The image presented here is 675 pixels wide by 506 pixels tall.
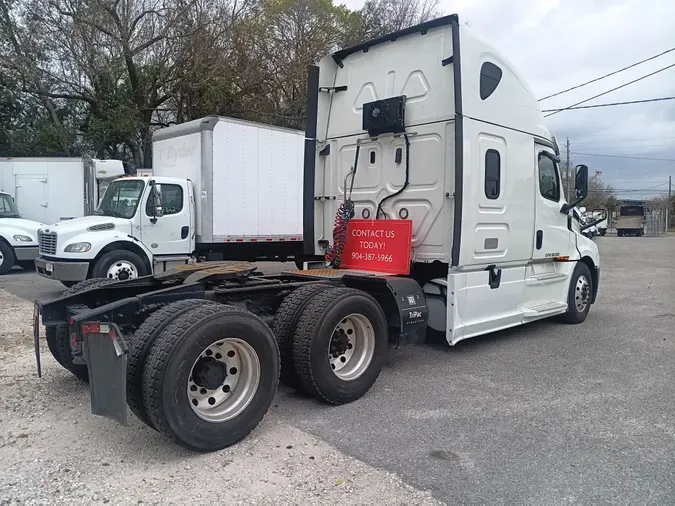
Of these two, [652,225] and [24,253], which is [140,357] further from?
[652,225]

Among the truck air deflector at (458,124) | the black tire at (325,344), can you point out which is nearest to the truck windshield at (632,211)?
the truck air deflector at (458,124)

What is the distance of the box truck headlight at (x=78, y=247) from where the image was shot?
9.66 metres

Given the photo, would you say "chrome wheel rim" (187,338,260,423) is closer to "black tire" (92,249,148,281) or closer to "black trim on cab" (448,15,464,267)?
"black trim on cab" (448,15,464,267)

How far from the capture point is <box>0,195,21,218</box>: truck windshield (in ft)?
46.8

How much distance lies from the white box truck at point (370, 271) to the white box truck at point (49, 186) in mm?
11950

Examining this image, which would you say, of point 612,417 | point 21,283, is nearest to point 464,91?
point 612,417

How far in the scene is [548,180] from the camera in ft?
25.1

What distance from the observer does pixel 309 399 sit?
5.10m

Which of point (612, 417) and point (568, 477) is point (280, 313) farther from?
point (612, 417)

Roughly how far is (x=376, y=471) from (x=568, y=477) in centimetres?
126

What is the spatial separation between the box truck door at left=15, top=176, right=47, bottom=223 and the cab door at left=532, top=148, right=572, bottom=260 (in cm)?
1472

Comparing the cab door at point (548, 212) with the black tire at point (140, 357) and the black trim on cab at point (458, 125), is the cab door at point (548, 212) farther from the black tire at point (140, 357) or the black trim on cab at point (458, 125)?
the black tire at point (140, 357)

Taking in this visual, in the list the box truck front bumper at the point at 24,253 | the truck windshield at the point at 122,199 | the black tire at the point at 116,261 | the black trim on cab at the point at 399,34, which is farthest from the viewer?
the box truck front bumper at the point at 24,253

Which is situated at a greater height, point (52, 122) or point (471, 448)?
point (52, 122)
